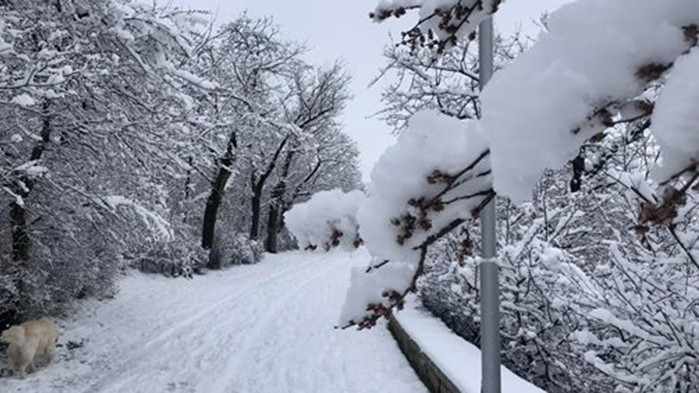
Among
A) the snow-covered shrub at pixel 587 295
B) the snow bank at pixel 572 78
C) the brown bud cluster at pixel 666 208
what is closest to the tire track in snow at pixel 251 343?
the snow-covered shrub at pixel 587 295

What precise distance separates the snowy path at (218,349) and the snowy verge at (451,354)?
45 cm

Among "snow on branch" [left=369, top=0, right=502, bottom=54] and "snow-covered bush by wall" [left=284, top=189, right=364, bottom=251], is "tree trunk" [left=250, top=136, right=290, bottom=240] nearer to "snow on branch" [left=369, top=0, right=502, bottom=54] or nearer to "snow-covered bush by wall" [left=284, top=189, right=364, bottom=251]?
"snow on branch" [left=369, top=0, right=502, bottom=54]

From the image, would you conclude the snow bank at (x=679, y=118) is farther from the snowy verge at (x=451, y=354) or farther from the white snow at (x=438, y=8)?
the snowy verge at (x=451, y=354)

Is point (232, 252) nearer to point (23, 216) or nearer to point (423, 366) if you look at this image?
point (23, 216)

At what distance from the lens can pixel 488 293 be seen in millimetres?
3188

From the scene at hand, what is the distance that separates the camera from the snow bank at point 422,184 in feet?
4.01

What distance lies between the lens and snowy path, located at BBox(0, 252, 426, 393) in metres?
6.67

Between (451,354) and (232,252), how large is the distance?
15.3 meters

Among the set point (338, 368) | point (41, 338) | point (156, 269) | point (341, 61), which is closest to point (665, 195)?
point (338, 368)

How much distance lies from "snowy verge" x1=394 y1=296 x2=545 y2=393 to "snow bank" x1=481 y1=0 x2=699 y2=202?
409cm

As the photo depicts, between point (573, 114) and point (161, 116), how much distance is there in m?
7.75

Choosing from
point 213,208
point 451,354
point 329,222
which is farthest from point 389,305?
point 213,208

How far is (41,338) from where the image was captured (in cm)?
690

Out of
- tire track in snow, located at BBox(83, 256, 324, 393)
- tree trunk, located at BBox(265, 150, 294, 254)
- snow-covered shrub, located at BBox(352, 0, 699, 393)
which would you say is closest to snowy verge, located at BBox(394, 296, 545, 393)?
snow-covered shrub, located at BBox(352, 0, 699, 393)
